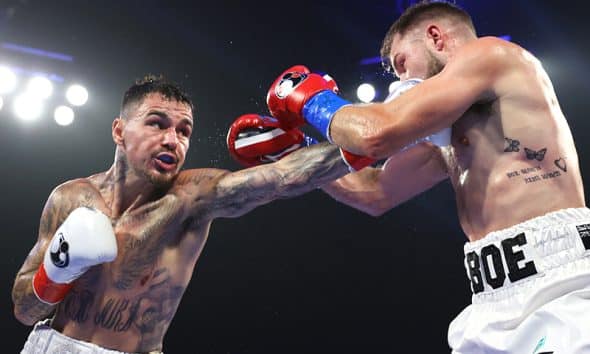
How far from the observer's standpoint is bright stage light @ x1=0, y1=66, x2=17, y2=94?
15.4 ft

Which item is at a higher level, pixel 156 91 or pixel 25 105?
pixel 25 105

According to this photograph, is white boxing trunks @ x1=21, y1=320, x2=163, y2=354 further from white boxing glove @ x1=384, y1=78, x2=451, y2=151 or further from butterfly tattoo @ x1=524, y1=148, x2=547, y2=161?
butterfly tattoo @ x1=524, y1=148, x2=547, y2=161

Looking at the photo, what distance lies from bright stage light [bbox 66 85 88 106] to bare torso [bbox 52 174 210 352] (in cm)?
287

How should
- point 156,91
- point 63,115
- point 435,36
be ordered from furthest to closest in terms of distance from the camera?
point 63,115 → point 156,91 → point 435,36

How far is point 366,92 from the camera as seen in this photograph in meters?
4.98

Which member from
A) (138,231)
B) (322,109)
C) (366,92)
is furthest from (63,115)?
(322,109)

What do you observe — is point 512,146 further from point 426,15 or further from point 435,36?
point 426,15

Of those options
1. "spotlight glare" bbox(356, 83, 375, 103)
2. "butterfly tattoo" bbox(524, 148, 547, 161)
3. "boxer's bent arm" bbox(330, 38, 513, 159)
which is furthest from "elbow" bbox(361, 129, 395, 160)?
"spotlight glare" bbox(356, 83, 375, 103)

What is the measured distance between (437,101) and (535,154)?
297 millimetres

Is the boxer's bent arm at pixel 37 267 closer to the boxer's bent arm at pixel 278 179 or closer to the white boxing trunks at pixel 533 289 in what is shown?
the boxer's bent arm at pixel 278 179

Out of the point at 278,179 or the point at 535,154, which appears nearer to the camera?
the point at 535,154

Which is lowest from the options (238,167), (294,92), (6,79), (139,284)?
(139,284)

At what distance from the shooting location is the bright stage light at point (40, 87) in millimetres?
4791

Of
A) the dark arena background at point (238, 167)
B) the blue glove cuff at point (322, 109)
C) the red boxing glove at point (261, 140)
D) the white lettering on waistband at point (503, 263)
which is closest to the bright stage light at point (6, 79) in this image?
the dark arena background at point (238, 167)
